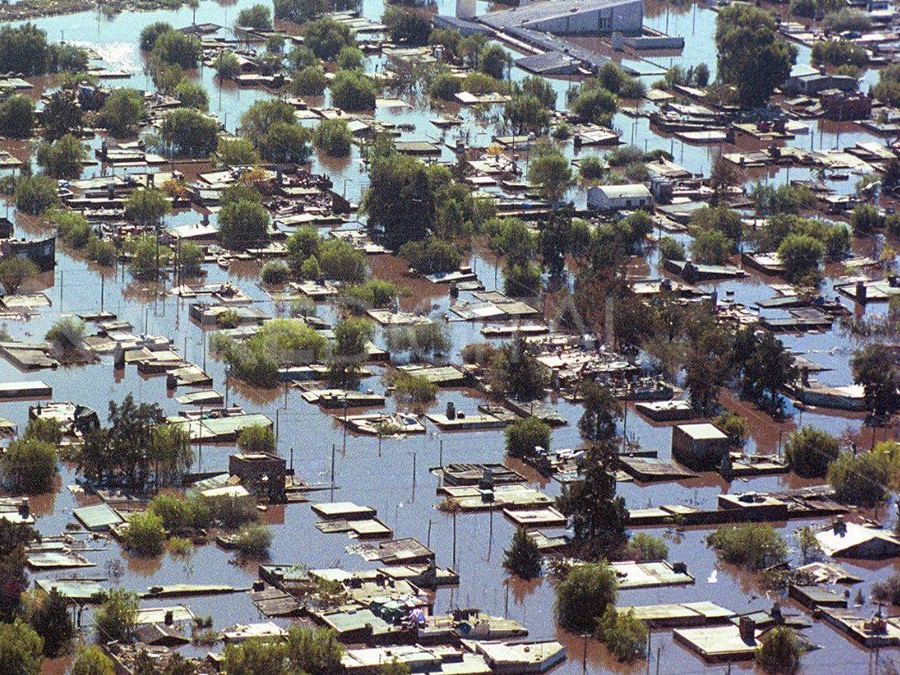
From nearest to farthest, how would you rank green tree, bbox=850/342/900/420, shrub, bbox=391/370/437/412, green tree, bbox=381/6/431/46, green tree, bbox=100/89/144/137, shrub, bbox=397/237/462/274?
shrub, bbox=391/370/437/412, green tree, bbox=850/342/900/420, shrub, bbox=397/237/462/274, green tree, bbox=100/89/144/137, green tree, bbox=381/6/431/46

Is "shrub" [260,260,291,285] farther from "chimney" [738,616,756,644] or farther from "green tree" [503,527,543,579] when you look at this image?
"chimney" [738,616,756,644]

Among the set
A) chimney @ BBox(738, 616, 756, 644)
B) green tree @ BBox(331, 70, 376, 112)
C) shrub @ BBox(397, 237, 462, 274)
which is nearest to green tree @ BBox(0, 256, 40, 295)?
shrub @ BBox(397, 237, 462, 274)

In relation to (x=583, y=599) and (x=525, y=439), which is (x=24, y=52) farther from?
(x=583, y=599)

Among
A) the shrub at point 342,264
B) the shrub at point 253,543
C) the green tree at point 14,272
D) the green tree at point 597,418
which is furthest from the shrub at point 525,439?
the green tree at point 14,272

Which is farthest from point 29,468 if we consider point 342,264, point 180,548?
point 342,264

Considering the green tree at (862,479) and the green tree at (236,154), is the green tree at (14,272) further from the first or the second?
the green tree at (862,479)

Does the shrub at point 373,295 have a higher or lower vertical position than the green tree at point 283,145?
lower
